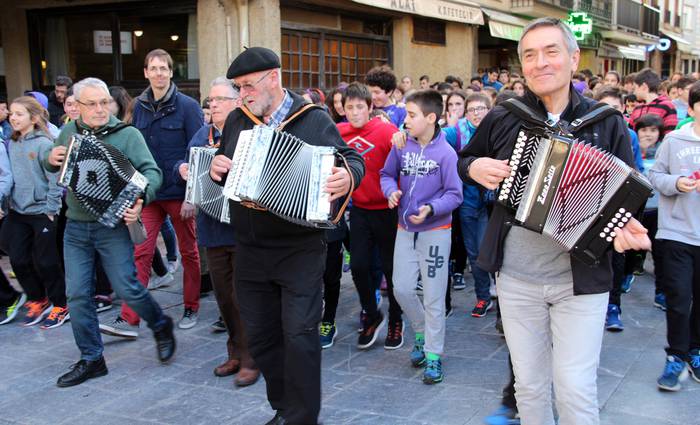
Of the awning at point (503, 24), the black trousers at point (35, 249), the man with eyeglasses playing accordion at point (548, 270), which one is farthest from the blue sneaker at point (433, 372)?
the awning at point (503, 24)

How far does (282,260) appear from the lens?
3.61 meters

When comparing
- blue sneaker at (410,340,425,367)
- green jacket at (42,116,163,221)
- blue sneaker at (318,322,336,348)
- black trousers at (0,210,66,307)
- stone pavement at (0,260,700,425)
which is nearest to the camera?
stone pavement at (0,260,700,425)

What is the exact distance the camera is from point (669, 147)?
4562 mm

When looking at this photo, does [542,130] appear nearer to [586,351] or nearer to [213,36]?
[586,351]

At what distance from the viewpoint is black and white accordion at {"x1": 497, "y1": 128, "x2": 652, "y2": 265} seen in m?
2.72

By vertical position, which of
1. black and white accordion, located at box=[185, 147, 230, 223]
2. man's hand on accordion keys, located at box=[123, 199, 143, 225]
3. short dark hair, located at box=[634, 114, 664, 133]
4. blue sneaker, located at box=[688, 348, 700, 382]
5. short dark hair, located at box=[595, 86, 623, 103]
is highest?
short dark hair, located at box=[595, 86, 623, 103]

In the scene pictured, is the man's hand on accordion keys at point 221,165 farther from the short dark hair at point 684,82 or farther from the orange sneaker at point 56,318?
the short dark hair at point 684,82

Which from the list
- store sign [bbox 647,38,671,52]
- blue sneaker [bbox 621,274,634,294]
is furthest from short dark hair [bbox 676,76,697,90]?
store sign [bbox 647,38,671,52]

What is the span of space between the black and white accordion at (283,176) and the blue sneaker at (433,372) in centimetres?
161

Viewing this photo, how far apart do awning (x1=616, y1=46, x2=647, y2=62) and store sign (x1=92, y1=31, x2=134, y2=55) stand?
24.4m

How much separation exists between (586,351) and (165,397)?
108 inches

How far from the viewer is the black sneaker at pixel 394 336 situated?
5215 millimetres

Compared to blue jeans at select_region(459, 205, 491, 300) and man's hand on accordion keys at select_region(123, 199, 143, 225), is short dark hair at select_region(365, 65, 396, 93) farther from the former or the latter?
man's hand on accordion keys at select_region(123, 199, 143, 225)

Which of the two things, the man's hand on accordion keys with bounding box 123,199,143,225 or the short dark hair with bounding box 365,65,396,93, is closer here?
the man's hand on accordion keys with bounding box 123,199,143,225
